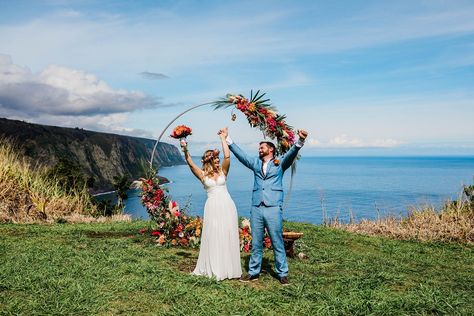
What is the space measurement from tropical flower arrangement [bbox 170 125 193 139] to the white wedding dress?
1647 mm

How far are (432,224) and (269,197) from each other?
9376 millimetres

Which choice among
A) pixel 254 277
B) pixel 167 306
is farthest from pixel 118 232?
pixel 167 306

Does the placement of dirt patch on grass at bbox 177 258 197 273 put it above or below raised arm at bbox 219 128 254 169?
below

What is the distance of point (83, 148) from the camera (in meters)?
119

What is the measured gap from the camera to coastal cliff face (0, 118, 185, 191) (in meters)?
91.9

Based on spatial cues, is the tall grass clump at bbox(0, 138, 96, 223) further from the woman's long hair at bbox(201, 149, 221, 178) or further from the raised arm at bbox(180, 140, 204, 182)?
the woman's long hair at bbox(201, 149, 221, 178)

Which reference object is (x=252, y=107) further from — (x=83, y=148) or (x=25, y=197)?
(x=83, y=148)

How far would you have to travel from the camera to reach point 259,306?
20.8 ft

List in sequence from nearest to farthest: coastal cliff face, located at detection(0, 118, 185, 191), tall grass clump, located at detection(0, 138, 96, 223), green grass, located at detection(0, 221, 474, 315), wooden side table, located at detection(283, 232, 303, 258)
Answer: green grass, located at detection(0, 221, 474, 315) < wooden side table, located at detection(283, 232, 303, 258) < tall grass clump, located at detection(0, 138, 96, 223) < coastal cliff face, located at detection(0, 118, 185, 191)

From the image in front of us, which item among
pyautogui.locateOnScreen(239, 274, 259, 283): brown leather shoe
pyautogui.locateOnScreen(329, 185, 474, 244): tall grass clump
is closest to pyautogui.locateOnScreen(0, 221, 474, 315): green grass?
pyautogui.locateOnScreen(239, 274, 259, 283): brown leather shoe

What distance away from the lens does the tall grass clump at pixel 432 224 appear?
541 inches

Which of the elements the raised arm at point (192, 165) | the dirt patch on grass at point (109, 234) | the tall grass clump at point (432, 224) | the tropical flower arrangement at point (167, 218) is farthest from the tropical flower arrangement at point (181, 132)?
the tall grass clump at point (432, 224)

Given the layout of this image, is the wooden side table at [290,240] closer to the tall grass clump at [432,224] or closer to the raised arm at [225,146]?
the raised arm at [225,146]

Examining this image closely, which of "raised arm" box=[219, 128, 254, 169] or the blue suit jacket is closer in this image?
the blue suit jacket
